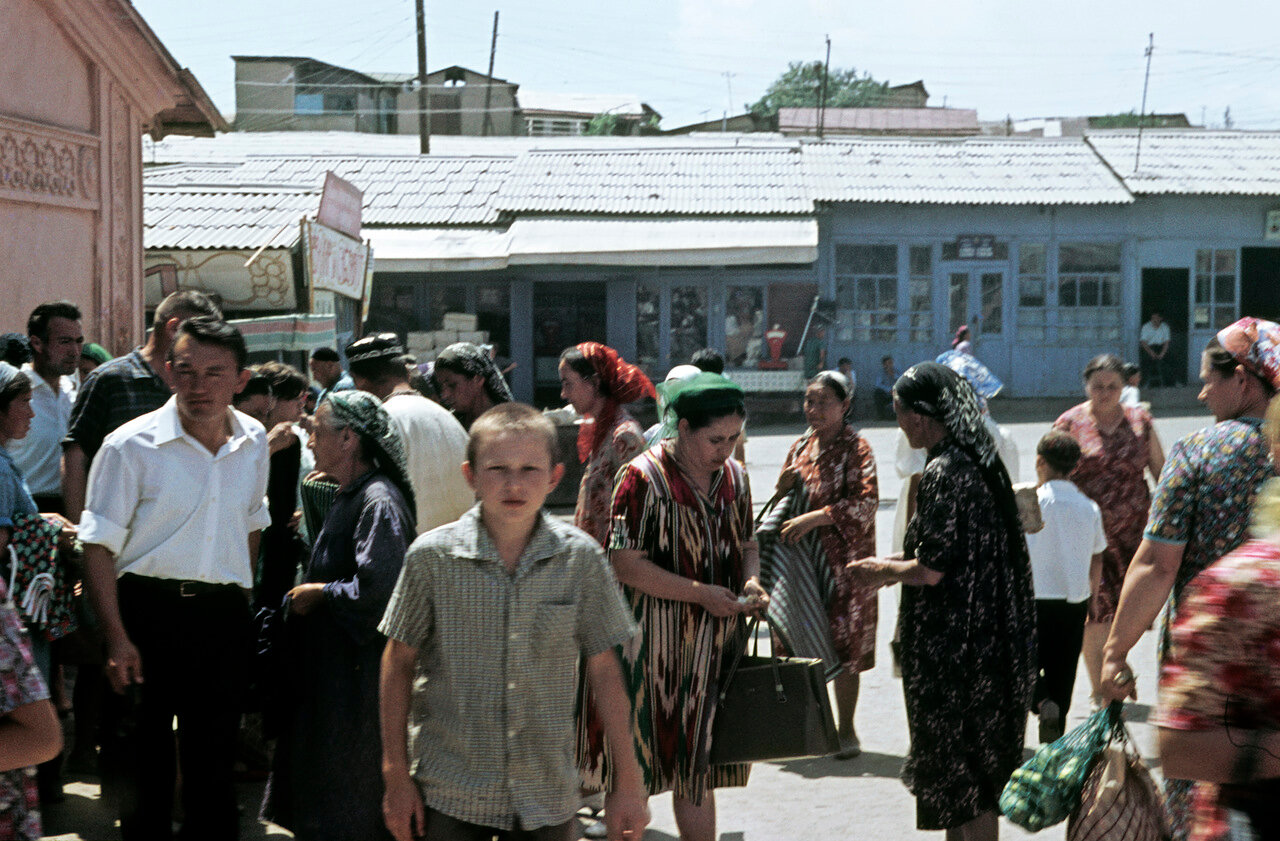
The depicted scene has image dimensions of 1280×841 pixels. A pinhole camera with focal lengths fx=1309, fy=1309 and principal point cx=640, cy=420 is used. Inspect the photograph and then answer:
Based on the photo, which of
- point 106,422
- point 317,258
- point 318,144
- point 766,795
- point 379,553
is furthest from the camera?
point 318,144

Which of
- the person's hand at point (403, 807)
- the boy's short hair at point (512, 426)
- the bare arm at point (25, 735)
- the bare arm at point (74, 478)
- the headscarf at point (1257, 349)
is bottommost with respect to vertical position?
the person's hand at point (403, 807)

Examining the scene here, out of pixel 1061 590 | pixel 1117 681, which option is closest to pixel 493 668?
pixel 1117 681

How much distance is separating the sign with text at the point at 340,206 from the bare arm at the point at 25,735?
432 inches

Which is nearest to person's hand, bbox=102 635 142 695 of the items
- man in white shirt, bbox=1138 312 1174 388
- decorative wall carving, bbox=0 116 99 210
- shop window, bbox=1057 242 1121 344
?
decorative wall carving, bbox=0 116 99 210

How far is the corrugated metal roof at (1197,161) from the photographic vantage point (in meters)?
24.0

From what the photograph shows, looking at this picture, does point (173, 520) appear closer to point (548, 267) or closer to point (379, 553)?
point (379, 553)

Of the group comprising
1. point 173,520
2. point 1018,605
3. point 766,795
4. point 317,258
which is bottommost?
point 766,795

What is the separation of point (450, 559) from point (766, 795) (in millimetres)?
2796

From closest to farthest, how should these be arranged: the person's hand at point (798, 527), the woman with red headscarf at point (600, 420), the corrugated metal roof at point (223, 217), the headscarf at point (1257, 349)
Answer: the headscarf at point (1257, 349) → the woman with red headscarf at point (600, 420) → the person's hand at point (798, 527) → the corrugated metal roof at point (223, 217)

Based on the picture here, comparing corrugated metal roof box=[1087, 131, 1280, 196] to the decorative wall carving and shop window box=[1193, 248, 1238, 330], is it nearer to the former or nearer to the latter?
shop window box=[1193, 248, 1238, 330]

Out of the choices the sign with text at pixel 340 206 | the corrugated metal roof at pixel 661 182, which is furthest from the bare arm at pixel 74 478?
the corrugated metal roof at pixel 661 182

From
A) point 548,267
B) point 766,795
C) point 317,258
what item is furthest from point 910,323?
point 766,795

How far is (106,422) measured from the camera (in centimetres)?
481

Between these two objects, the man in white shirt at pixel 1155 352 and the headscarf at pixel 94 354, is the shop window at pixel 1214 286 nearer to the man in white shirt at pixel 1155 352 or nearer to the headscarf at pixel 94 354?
the man in white shirt at pixel 1155 352
